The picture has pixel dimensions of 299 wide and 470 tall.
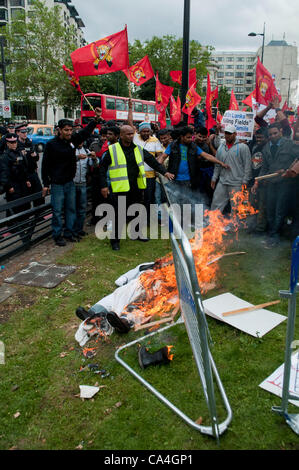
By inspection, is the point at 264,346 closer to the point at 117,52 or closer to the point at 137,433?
the point at 137,433

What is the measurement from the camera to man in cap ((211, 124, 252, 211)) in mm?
6984

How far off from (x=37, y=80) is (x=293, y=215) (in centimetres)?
4512

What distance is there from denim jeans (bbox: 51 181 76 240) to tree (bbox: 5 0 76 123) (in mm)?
40739

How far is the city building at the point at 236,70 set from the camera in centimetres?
15100

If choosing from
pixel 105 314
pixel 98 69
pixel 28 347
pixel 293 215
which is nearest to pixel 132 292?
pixel 105 314

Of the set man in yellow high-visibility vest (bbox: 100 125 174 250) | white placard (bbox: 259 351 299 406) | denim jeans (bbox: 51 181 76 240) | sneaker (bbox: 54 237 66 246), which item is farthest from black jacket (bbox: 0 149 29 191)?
white placard (bbox: 259 351 299 406)

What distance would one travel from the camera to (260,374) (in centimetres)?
317

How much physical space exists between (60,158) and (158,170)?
1.90m

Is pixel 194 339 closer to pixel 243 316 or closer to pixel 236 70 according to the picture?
pixel 243 316

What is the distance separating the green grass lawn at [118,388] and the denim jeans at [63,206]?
236 centimetres

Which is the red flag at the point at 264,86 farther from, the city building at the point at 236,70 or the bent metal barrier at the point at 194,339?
the city building at the point at 236,70

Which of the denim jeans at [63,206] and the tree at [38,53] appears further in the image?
the tree at [38,53]

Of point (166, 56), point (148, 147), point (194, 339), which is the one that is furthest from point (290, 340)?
point (166, 56)

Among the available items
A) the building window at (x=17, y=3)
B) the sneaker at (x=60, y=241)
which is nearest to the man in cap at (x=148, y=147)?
the sneaker at (x=60, y=241)
